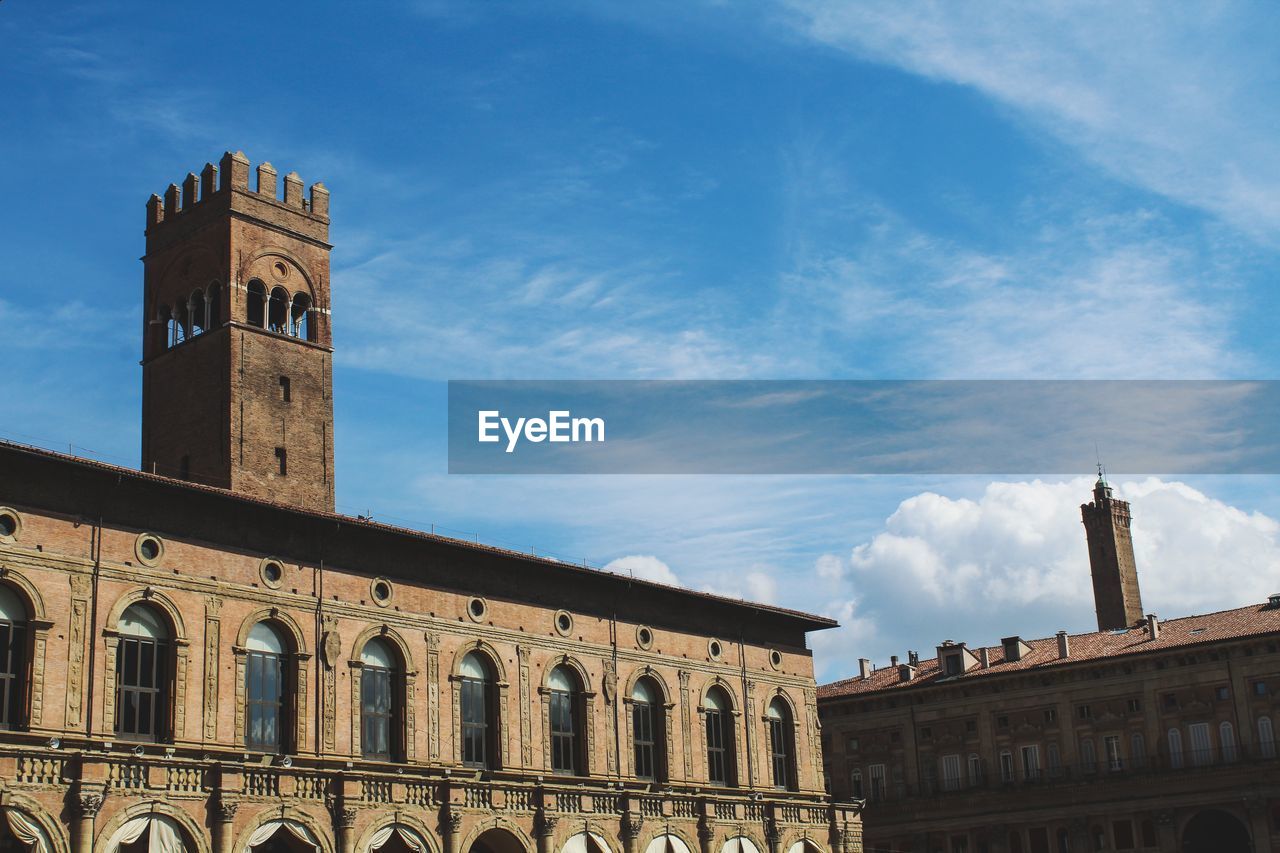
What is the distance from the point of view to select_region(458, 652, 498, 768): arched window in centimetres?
3919

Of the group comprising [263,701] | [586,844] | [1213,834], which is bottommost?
[586,844]

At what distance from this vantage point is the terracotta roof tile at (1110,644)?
210 feet

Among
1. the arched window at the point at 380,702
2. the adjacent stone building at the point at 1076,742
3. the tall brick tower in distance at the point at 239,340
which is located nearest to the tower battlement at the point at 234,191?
the tall brick tower in distance at the point at 239,340

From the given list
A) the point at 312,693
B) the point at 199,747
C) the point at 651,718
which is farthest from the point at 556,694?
the point at 199,747


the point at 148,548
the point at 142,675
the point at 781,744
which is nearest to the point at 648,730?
the point at 781,744

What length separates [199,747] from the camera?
32.8 m

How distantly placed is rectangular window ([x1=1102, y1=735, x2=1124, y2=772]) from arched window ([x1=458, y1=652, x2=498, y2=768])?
35248 millimetres

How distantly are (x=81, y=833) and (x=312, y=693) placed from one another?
706 centimetres

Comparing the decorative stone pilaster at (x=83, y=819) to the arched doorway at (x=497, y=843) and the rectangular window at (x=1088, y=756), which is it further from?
the rectangular window at (x=1088, y=756)

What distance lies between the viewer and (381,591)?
37812mm

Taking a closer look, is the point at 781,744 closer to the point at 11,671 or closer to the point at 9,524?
the point at 11,671

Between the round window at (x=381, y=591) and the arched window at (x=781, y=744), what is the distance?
1533 cm

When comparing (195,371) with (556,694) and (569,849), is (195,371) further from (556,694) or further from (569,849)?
(569,849)

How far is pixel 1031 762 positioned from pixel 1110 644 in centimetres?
613
